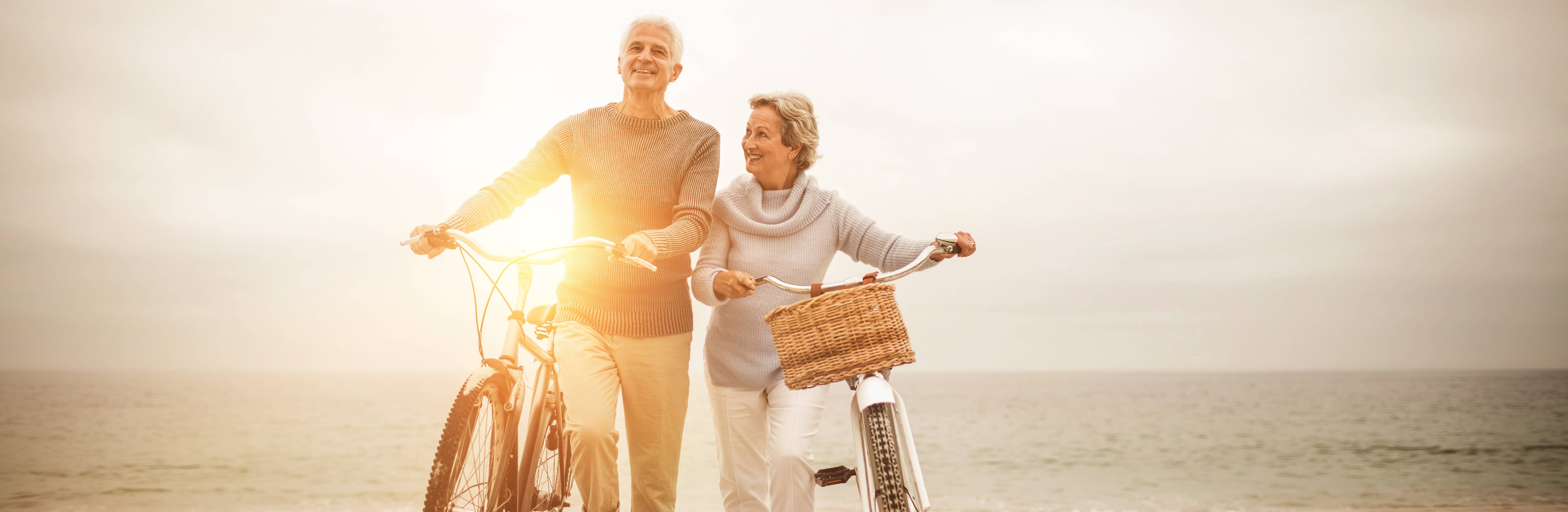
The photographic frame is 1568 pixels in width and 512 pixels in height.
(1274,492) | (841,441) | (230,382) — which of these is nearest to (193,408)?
(841,441)

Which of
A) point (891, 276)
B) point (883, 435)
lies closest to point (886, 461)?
point (883, 435)

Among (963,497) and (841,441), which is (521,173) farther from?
(841,441)

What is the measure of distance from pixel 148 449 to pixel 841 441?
16289 millimetres

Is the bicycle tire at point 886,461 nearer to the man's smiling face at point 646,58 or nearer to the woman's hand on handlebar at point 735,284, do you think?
the woman's hand on handlebar at point 735,284

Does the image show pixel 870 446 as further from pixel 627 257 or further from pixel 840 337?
pixel 627 257

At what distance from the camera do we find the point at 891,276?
2451 mm

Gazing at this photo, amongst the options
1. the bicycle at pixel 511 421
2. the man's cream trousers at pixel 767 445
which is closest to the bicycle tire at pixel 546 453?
the bicycle at pixel 511 421

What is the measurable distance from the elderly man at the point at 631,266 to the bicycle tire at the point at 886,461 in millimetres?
826

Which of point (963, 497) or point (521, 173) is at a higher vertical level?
point (521, 173)

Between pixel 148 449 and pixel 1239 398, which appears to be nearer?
pixel 148 449

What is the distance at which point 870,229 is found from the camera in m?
3.01

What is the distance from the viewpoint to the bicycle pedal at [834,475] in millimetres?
2650

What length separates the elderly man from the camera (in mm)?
2789

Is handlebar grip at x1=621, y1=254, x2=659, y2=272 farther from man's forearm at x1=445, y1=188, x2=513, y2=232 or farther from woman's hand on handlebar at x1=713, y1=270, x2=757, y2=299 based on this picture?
man's forearm at x1=445, y1=188, x2=513, y2=232
